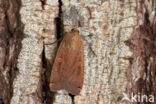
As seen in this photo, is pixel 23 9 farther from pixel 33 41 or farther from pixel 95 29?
pixel 95 29

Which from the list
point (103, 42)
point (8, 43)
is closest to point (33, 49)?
point (8, 43)

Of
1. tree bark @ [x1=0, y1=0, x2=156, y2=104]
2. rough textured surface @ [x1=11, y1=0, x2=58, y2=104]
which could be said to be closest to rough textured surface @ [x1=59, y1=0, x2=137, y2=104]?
tree bark @ [x1=0, y1=0, x2=156, y2=104]

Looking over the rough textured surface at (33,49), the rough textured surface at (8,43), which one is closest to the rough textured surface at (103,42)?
the rough textured surface at (33,49)

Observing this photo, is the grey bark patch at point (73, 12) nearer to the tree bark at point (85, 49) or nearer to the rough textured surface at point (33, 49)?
the tree bark at point (85, 49)

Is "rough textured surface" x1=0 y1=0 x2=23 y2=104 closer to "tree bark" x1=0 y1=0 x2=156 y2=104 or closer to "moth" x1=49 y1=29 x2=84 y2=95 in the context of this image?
"tree bark" x1=0 y1=0 x2=156 y2=104

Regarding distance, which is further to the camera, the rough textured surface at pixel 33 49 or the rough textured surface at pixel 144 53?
the rough textured surface at pixel 144 53

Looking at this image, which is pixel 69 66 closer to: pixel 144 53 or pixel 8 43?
pixel 8 43

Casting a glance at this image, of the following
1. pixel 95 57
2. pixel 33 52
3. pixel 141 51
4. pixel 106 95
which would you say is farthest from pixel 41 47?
pixel 141 51
